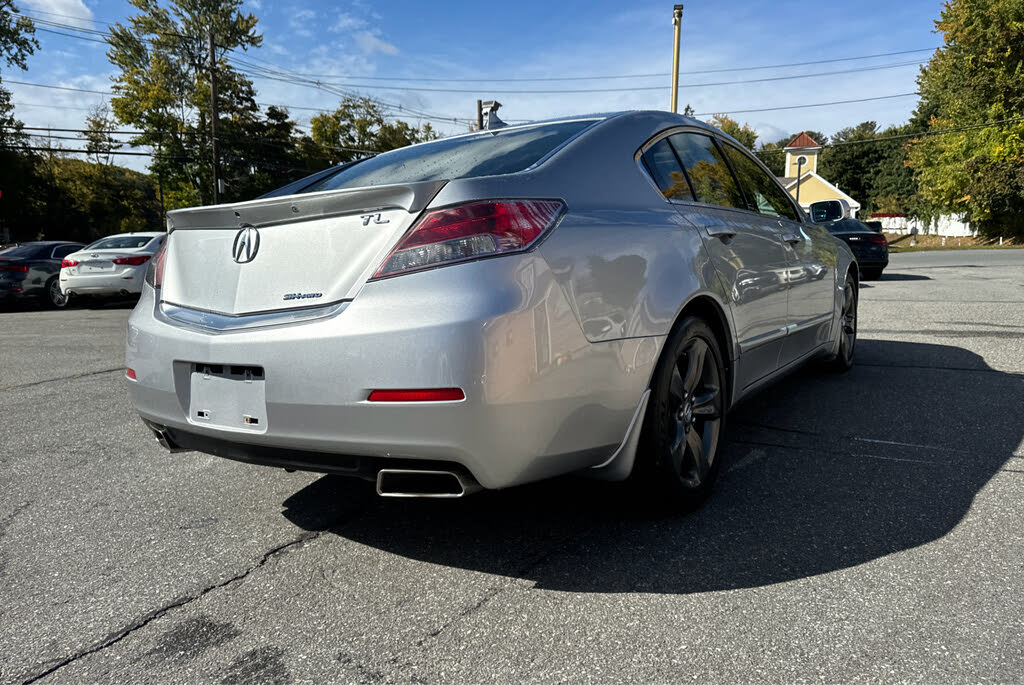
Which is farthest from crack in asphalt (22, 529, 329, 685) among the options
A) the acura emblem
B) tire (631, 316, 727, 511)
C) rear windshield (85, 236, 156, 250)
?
rear windshield (85, 236, 156, 250)

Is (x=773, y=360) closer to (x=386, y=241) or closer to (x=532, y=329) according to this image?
(x=532, y=329)

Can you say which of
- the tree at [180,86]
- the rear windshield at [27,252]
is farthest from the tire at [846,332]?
the tree at [180,86]

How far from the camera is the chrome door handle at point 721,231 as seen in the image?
317 centimetres

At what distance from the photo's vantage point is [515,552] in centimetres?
266

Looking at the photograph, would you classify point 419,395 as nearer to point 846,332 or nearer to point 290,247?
point 290,247

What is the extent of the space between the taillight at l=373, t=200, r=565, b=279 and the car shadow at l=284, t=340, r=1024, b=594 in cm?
107

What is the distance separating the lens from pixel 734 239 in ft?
11.1

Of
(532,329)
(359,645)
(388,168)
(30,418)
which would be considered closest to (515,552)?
(359,645)

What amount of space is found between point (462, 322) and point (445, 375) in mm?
154

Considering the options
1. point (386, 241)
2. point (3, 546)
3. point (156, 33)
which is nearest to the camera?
point (386, 241)

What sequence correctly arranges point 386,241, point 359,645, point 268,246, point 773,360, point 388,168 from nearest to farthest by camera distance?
point 359,645
point 386,241
point 268,246
point 388,168
point 773,360

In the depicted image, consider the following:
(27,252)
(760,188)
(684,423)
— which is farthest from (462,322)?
(27,252)

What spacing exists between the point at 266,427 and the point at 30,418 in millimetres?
3399

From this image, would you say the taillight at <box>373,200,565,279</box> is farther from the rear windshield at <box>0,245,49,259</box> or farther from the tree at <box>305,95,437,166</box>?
the tree at <box>305,95,437,166</box>
